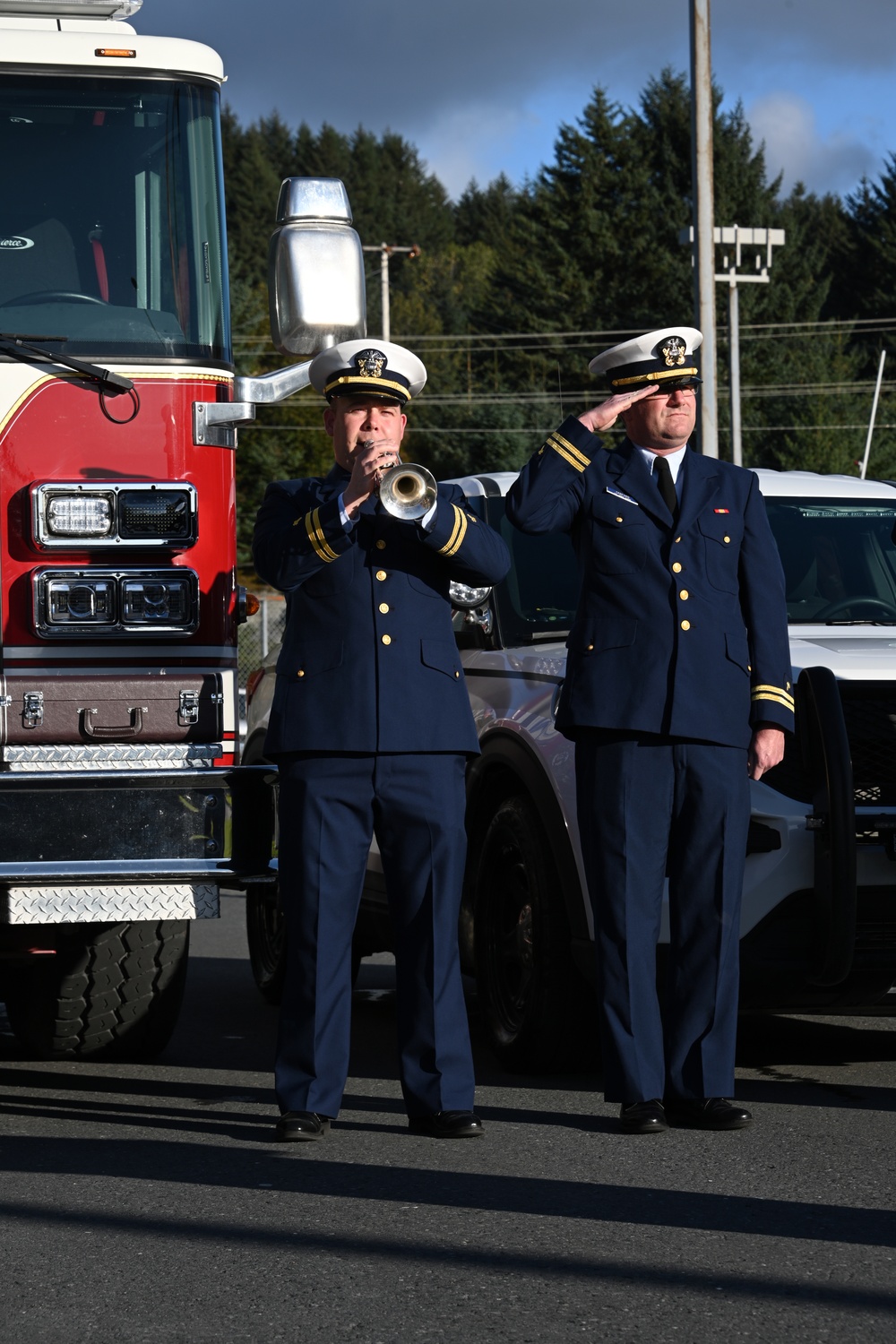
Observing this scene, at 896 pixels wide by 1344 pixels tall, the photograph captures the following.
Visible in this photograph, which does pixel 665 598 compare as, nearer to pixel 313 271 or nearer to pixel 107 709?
pixel 313 271

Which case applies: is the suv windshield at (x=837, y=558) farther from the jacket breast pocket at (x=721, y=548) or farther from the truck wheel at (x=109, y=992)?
the truck wheel at (x=109, y=992)

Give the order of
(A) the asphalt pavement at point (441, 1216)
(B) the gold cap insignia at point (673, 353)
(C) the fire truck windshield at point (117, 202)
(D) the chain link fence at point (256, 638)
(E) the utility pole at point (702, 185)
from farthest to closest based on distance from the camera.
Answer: (D) the chain link fence at point (256, 638)
(E) the utility pole at point (702, 185)
(C) the fire truck windshield at point (117, 202)
(B) the gold cap insignia at point (673, 353)
(A) the asphalt pavement at point (441, 1216)

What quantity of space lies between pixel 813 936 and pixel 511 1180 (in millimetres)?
1242

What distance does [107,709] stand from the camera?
5824 mm

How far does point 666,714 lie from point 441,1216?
1.58 meters

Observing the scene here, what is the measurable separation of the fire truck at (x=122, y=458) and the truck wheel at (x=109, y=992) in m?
0.17

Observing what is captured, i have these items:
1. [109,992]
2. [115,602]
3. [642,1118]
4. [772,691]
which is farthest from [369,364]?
[109,992]

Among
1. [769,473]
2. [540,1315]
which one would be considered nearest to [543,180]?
[769,473]

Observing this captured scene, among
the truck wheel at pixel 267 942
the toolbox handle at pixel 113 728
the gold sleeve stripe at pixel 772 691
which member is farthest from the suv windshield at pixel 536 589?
the truck wheel at pixel 267 942

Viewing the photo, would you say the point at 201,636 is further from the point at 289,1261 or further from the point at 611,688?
the point at 289,1261

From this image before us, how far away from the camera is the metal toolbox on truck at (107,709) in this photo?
228 inches

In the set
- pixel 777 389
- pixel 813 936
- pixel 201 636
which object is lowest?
pixel 813 936

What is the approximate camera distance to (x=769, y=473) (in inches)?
305

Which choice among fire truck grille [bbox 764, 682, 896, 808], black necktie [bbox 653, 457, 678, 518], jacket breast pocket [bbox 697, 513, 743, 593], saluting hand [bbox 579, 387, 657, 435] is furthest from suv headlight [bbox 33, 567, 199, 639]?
fire truck grille [bbox 764, 682, 896, 808]
